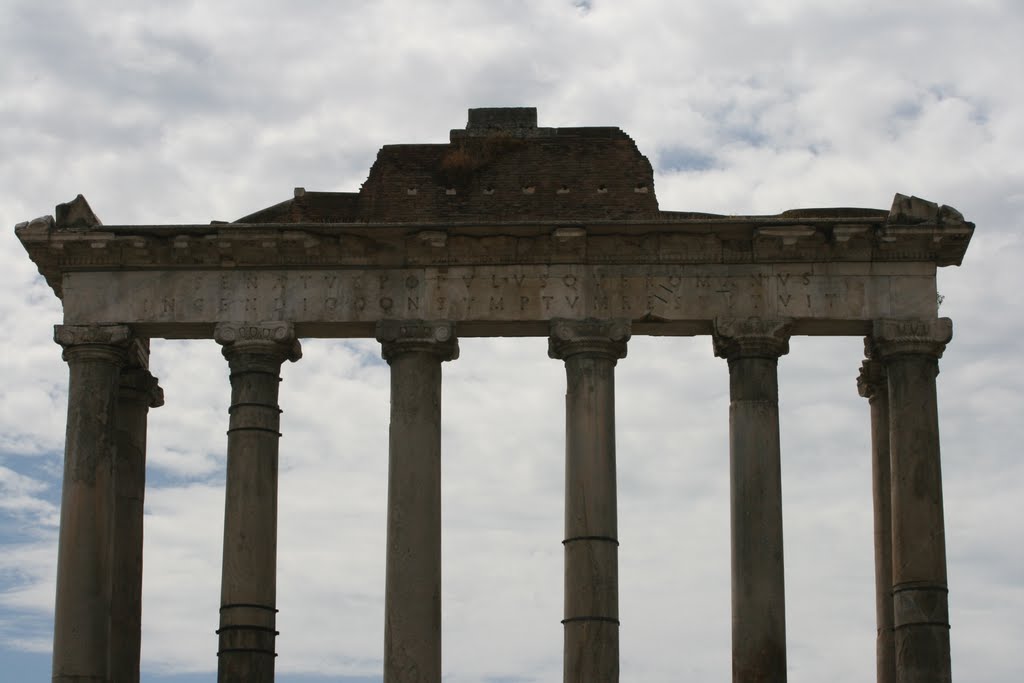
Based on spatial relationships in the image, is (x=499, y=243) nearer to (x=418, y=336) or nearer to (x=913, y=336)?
(x=418, y=336)

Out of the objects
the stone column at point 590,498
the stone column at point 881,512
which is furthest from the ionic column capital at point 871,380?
the stone column at point 590,498

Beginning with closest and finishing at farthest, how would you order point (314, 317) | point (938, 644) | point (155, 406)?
1. point (938, 644)
2. point (314, 317)
3. point (155, 406)

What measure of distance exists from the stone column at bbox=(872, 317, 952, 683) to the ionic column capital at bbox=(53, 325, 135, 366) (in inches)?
430

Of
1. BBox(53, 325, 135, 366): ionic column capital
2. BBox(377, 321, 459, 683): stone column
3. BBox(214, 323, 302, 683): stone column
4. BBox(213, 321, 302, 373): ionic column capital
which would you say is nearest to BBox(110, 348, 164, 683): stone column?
BBox(53, 325, 135, 366): ionic column capital

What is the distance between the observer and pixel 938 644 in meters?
30.0

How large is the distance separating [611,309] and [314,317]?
4330 mm

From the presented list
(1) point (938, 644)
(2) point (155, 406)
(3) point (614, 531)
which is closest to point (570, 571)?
(3) point (614, 531)

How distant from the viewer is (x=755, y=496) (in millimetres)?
30844

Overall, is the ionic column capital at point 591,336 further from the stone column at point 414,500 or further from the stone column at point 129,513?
the stone column at point 129,513

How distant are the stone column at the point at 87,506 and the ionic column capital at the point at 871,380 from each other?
36.0 ft

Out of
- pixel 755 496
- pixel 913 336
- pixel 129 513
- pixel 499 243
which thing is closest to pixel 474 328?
pixel 499 243

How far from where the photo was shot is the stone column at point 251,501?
3058cm

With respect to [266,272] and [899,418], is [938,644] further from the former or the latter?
[266,272]

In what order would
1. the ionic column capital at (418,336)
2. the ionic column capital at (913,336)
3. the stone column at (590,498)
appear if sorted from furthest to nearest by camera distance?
the ionic column capital at (418,336), the ionic column capital at (913,336), the stone column at (590,498)
